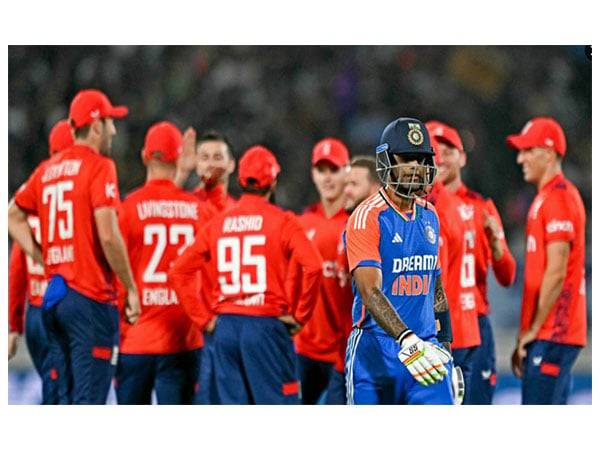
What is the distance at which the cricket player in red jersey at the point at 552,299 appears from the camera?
286 inches

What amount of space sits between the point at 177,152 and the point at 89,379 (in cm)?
187

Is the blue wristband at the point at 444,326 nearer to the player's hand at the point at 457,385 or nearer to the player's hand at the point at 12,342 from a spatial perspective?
the player's hand at the point at 457,385

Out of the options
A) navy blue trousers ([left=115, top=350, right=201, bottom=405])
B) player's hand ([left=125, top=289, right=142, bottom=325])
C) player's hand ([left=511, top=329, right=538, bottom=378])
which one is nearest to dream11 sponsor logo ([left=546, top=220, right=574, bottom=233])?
player's hand ([left=511, top=329, right=538, bottom=378])

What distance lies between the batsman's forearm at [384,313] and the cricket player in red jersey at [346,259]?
275 centimetres

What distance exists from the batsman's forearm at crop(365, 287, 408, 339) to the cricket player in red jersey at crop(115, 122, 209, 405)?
121 inches

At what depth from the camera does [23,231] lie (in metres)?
7.34

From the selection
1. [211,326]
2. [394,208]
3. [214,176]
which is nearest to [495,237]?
[211,326]

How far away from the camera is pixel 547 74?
1337cm

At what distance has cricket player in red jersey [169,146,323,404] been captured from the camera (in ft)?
22.7

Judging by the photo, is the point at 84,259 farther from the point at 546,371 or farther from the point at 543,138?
the point at 543,138

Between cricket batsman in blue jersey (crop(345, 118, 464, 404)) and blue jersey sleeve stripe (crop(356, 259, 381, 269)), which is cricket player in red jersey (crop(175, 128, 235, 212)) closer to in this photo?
cricket batsman in blue jersey (crop(345, 118, 464, 404))

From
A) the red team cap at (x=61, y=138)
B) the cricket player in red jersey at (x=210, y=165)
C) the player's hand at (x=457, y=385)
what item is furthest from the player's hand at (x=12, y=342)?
the player's hand at (x=457, y=385)

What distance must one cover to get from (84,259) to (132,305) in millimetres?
457

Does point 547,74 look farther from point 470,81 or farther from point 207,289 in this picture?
point 207,289
